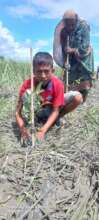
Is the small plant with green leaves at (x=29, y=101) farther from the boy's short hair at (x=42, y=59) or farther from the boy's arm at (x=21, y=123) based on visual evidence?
the boy's short hair at (x=42, y=59)

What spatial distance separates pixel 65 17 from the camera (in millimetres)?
5621

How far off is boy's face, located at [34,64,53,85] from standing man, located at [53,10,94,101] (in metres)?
1.40

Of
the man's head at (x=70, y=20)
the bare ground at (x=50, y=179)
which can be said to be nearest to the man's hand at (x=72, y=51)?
the man's head at (x=70, y=20)

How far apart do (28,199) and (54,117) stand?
1.23 metres

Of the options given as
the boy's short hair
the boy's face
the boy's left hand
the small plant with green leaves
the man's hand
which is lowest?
the boy's left hand

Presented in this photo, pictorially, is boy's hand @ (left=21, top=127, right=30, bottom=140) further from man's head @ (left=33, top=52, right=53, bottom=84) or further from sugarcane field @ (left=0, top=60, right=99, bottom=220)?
man's head @ (left=33, top=52, right=53, bottom=84)

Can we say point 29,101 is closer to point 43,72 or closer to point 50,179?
point 43,72

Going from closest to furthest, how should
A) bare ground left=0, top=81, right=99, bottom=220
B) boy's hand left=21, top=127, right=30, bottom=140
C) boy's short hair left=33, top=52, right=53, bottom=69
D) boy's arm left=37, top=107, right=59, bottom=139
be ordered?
bare ground left=0, top=81, right=99, bottom=220, boy's hand left=21, top=127, right=30, bottom=140, boy's arm left=37, top=107, right=59, bottom=139, boy's short hair left=33, top=52, right=53, bottom=69

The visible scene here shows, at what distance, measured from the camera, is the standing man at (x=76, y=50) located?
18.8 ft

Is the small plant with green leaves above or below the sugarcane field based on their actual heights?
above

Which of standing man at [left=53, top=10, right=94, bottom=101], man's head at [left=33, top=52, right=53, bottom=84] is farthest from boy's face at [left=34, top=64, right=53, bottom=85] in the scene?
standing man at [left=53, top=10, right=94, bottom=101]

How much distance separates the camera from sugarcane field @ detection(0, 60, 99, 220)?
3.12 metres

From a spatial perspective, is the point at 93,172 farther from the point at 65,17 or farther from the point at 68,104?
the point at 65,17

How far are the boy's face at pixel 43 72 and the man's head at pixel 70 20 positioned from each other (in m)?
1.44
